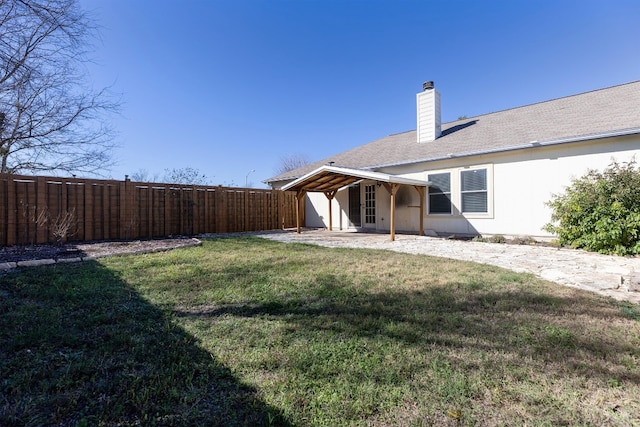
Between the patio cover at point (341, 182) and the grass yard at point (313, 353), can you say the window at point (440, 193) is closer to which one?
the patio cover at point (341, 182)

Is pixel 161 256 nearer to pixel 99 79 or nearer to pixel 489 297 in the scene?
pixel 489 297

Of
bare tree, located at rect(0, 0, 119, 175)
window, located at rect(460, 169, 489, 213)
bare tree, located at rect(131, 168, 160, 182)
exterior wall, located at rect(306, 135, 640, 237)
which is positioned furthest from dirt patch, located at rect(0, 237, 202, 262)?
bare tree, located at rect(131, 168, 160, 182)

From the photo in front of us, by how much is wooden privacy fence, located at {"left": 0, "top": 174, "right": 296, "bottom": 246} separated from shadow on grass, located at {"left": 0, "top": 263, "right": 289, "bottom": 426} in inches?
213

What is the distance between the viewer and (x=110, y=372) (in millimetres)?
1864

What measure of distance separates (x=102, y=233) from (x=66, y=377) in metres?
7.63

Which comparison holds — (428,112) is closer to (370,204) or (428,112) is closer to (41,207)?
(370,204)

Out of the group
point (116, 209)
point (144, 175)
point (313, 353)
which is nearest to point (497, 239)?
point (313, 353)

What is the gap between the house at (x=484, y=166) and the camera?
737 centimetres

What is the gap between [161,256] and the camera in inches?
227

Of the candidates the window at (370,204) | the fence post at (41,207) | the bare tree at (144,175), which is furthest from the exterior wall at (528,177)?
the bare tree at (144,175)

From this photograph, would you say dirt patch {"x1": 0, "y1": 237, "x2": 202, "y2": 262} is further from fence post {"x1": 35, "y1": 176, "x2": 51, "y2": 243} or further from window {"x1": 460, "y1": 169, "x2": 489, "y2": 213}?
window {"x1": 460, "y1": 169, "x2": 489, "y2": 213}

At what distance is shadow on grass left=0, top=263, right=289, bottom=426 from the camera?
1.49 m

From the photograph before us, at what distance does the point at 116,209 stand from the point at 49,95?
196 inches

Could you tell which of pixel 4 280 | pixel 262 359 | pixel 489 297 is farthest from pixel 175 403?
pixel 4 280
